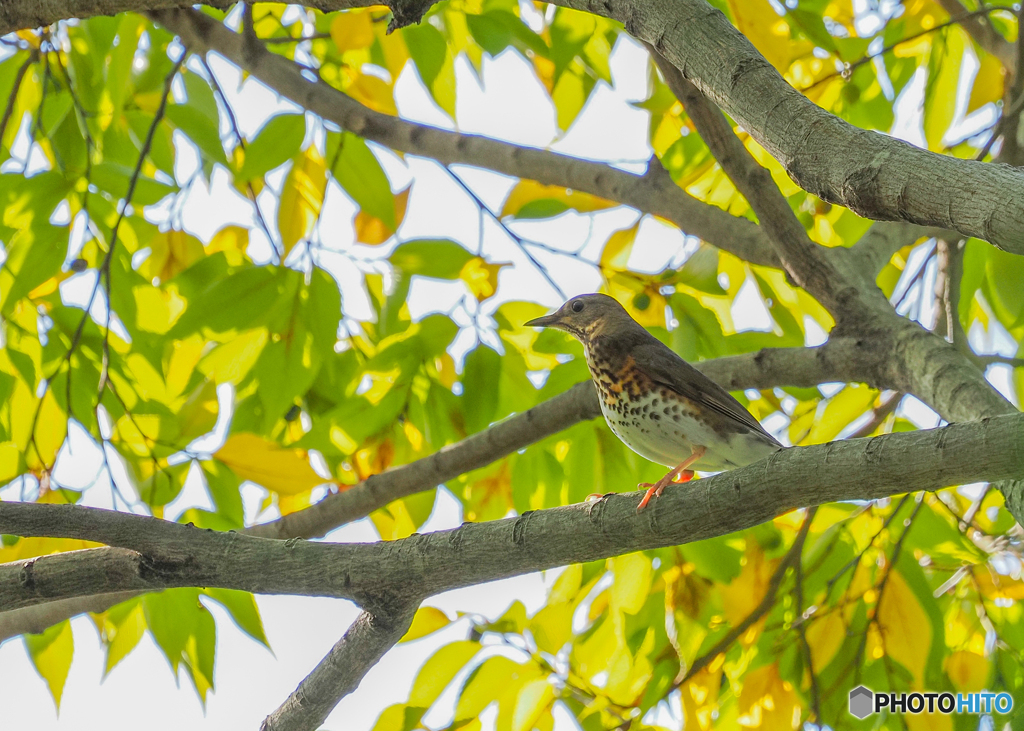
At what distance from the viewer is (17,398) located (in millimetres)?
2871

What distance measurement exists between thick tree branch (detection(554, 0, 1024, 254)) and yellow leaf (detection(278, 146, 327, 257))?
4.43 feet

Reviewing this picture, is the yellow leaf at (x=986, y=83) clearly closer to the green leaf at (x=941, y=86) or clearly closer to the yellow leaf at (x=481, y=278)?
the green leaf at (x=941, y=86)

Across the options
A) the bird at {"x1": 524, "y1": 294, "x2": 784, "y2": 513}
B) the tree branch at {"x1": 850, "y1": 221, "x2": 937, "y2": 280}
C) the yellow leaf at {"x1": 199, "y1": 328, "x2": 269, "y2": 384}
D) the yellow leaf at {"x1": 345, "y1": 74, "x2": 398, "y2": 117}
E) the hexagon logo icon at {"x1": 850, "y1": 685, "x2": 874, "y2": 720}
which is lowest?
the hexagon logo icon at {"x1": 850, "y1": 685, "x2": 874, "y2": 720}

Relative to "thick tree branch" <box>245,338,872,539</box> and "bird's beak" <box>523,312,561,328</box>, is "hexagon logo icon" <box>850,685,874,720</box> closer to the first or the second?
"thick tree branch" <box>245,338,872,539</box>

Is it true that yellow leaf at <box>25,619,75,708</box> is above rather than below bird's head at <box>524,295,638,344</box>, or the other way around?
below

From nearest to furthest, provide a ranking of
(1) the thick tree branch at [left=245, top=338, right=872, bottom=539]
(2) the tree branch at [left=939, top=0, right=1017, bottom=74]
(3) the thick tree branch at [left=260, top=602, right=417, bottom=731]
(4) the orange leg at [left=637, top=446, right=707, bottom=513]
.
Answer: (4) the orange leg at [left=637, top=446, right=707, bottom=513], (3) the thick tree branch at [left=260, top=602, right=417, bottom=731], (1) the thick tree branch at [left=245, top=338, right=872, bottom=539], (2) the tree branch at [left=939, top=0, right=1017, bottom=74]

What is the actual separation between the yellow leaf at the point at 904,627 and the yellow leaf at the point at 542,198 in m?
1.50

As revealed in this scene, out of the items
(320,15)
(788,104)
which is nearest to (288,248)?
(320,15)

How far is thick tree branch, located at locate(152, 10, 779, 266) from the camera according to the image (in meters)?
2.85

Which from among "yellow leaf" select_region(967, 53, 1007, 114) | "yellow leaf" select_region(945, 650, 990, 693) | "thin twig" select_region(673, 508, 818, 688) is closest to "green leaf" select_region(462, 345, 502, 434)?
"thin twig" select_region(673, 508, 818, 688)

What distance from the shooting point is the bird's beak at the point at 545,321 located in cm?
295

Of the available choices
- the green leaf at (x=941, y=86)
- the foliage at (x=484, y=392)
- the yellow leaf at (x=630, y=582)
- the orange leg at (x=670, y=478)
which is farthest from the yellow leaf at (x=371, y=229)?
the green leaf at (x=941, y=86)

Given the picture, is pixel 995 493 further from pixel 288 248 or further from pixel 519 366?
pixel 288 248

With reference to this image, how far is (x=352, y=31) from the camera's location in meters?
2.85
